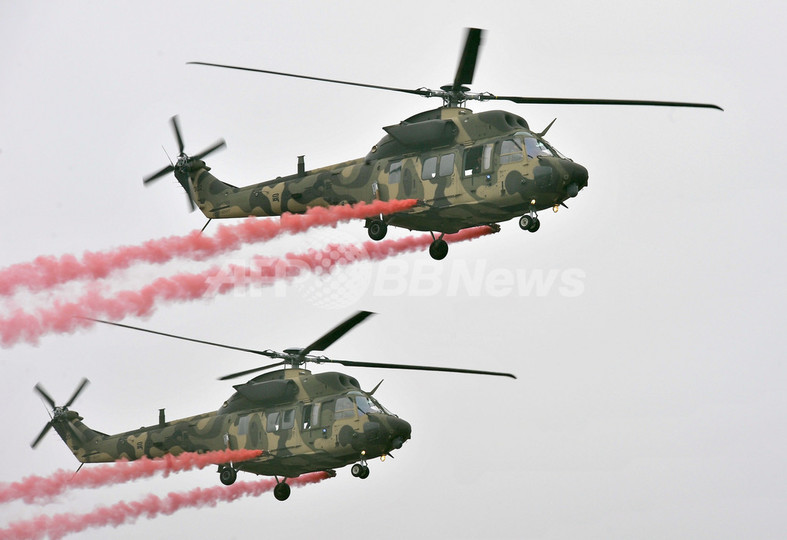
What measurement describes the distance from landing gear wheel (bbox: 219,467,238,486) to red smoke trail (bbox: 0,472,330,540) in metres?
1.94

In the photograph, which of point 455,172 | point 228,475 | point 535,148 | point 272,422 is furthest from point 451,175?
point 228,475

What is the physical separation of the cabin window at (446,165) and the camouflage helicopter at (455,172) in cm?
3

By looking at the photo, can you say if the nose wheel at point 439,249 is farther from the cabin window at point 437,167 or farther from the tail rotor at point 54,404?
the tail rotor at point 54,404

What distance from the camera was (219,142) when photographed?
57000 mm

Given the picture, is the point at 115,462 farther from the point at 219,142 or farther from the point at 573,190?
the point at 573,190

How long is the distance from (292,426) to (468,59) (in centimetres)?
1359

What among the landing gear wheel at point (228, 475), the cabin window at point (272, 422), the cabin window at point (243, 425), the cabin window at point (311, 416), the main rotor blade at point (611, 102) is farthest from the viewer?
the landing gear wheel at point (228, 475)

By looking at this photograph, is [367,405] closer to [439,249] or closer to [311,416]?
[311,416]

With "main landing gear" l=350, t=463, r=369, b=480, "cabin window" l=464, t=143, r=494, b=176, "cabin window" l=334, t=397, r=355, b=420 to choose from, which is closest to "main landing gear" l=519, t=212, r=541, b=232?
"cabin window" l=464, t=143, r=494, b=176

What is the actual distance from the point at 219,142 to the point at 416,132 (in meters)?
10.1

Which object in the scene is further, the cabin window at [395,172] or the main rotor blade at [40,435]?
the main rotor blade at [40,435]

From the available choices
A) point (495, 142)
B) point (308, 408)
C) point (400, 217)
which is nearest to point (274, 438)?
point (308, 408)

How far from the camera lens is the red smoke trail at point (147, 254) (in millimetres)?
52719

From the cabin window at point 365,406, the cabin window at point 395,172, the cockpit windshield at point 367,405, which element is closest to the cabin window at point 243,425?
the cockpit windshield at point 367,405
